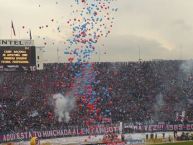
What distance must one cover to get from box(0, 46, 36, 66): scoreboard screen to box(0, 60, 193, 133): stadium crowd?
5199 mm

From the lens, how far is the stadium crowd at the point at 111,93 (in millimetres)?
49562

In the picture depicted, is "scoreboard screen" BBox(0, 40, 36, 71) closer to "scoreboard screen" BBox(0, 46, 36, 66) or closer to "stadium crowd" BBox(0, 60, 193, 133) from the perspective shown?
"scoreboard screen" BBox(0, 46, 36, 66)

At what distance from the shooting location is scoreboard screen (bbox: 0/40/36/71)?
43.6m

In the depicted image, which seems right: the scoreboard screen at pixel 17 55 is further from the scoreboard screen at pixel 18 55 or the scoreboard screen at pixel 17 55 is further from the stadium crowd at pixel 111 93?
the stadium crowd at pixel 111 93

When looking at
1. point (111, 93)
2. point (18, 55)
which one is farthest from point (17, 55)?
point (111, 93)

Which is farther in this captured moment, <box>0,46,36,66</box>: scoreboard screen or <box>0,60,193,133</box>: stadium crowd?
<box>0,60,193,133</box>: stadium crowd

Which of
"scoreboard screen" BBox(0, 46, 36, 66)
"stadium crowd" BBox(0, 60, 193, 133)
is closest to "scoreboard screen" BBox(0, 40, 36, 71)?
"scoreboard screen" BBox(0, 46, 36, 66)

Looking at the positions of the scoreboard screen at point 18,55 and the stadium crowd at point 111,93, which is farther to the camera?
the stadium crowd at point 111,93

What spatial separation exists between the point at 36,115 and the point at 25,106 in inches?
95.6

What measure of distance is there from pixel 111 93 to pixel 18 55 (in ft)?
52.5

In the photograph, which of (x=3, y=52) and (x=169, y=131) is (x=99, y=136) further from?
(x=3, y=52)

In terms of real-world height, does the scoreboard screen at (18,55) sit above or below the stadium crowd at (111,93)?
above

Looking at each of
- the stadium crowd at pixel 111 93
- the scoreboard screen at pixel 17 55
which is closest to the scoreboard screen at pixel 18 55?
the scoreboard screen at pixel 17 55

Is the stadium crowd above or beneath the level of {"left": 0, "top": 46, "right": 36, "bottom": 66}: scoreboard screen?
beneath
